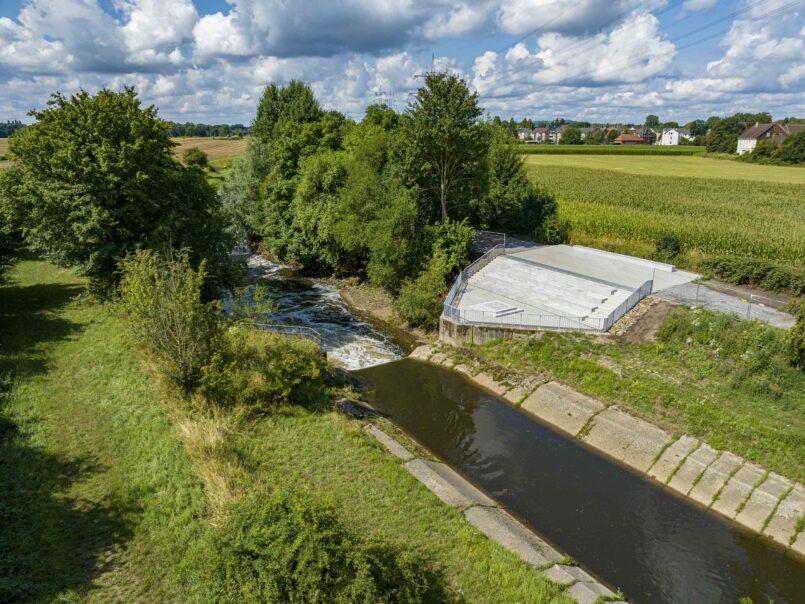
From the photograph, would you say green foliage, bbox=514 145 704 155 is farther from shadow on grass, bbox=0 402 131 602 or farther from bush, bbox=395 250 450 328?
shadow on grass, bbox=0 402 131 602

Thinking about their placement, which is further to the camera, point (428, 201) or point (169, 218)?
point (428, 201)

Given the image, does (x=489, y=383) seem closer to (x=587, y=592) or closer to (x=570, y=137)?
(x=587, y=592)

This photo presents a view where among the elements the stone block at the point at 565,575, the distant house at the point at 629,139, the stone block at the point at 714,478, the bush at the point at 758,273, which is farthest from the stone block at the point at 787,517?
the distant house at the point at 629,139

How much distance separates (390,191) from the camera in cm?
3006

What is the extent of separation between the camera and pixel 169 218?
21.7m

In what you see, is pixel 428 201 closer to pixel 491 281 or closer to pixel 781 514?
pixel 491 281

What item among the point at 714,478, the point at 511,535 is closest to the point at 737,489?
the point at 714,478

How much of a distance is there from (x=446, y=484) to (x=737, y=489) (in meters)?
7.78

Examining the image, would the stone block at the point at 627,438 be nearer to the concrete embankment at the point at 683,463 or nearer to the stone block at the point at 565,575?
the concrete embankment at the point at 683,463

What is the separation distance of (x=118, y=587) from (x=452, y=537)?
6279 mm

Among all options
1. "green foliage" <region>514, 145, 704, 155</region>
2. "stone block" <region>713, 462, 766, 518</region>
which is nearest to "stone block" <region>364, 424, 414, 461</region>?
"stone block" <region>713, 462, 766, 518</region>

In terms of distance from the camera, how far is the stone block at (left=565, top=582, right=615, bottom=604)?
9219 mm

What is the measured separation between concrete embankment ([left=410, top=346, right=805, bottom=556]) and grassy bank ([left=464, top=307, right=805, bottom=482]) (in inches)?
16.8

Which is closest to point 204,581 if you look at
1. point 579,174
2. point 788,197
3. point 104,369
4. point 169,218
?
point 104,369
